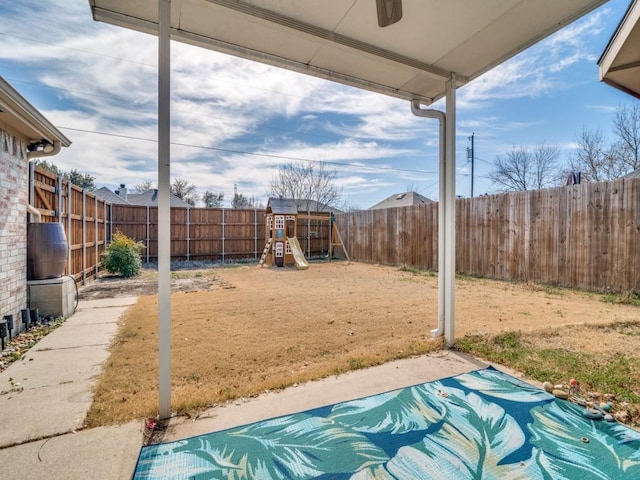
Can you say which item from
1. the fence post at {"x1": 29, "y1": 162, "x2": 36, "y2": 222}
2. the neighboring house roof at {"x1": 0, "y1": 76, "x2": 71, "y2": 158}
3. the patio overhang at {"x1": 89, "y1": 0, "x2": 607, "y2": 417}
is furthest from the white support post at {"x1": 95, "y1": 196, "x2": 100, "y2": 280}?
the patio overhang at {"x1": 89, "y1": 0, "x2": 607, "y2": 417}

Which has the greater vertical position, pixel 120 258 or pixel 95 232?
pixel 95 232

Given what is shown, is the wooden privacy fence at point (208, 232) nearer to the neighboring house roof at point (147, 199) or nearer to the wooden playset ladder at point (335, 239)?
the wooden playset ladder at point (335, 239)

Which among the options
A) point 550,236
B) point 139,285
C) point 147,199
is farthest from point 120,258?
point 147,199

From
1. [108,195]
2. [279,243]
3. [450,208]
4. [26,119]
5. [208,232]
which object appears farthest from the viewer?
[108,195]

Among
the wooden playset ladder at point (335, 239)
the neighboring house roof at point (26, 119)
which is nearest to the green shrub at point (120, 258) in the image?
the neighboring house roof at point (26, 119)

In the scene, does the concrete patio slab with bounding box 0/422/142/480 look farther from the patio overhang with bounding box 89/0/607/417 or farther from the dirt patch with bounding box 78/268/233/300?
the dirt patch with bounding box 78/268/233/300

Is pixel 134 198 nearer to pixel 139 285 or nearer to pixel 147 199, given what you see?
pixel 147 199

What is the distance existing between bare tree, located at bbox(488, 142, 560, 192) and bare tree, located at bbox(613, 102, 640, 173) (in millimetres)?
3932

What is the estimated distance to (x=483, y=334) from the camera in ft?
10.5

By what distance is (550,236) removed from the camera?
6020mm

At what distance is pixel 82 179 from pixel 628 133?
28474 mm

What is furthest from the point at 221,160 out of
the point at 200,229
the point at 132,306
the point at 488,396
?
the point at 488,396

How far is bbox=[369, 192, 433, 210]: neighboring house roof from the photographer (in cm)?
2112

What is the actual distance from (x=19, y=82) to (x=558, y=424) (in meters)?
11.2
